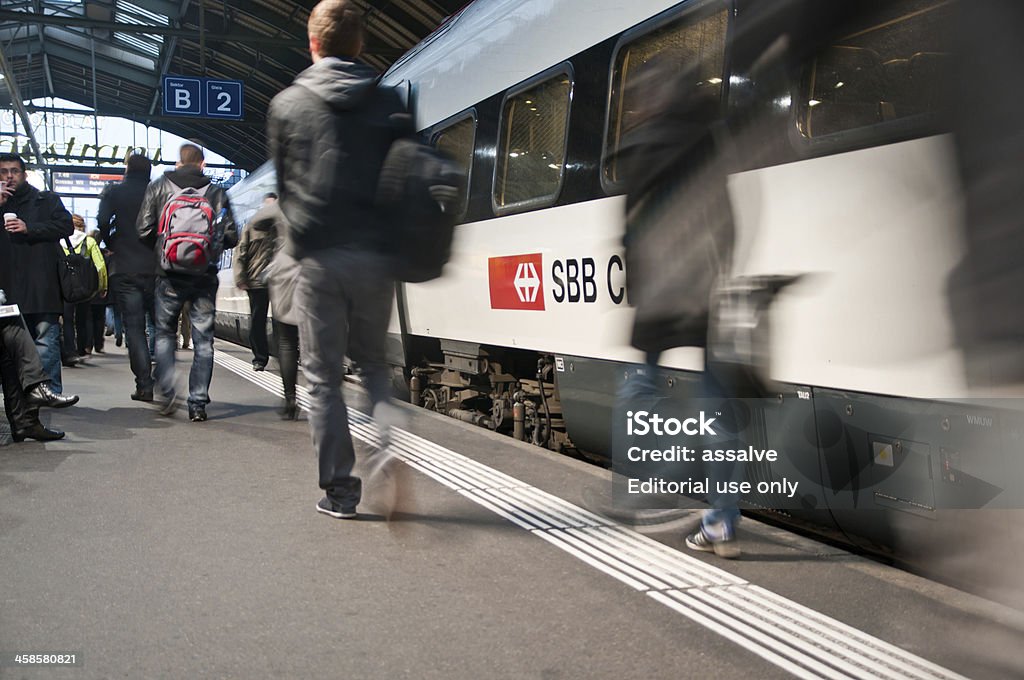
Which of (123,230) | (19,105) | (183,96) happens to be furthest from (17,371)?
(19,105)

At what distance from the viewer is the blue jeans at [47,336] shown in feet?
23.5

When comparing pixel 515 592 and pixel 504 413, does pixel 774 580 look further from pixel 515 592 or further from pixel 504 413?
pixel 504 413

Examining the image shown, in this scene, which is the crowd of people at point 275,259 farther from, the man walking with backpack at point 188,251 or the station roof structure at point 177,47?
the station roof structure at point 177,47

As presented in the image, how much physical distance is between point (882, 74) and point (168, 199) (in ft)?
17.2

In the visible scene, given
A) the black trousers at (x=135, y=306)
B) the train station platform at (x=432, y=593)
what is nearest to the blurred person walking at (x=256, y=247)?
the black trousers at (x=135, y=306)

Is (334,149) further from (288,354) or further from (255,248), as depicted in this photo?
(255,248)

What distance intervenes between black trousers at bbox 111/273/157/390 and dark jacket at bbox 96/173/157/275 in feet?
0.23

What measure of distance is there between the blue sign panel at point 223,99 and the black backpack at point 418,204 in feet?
57.8

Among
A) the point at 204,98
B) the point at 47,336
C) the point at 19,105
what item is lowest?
the point at 47,336

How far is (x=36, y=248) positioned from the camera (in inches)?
275

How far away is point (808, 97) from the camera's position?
381cm

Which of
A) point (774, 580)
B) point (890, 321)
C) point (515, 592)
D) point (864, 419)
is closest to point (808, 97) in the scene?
point (890, 321)

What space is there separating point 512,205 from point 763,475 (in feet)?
9.24

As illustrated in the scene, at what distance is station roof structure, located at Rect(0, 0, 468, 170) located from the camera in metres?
20.1
